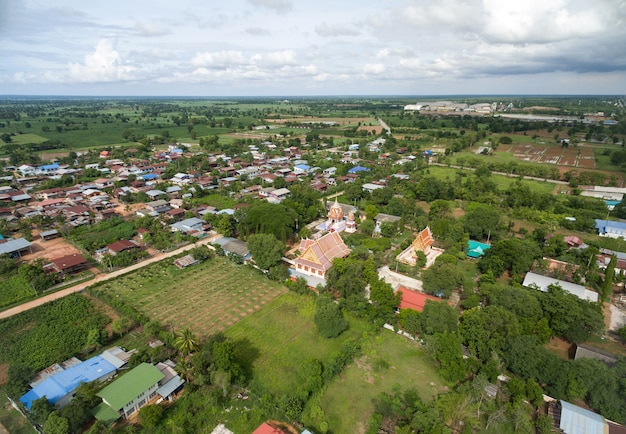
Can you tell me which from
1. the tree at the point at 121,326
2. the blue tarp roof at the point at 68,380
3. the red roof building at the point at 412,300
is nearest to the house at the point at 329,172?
the red roof building at the point at 412,300

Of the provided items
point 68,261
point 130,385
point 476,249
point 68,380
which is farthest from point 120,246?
point 476,249

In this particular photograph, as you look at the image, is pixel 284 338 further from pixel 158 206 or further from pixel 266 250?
pixel 158 206

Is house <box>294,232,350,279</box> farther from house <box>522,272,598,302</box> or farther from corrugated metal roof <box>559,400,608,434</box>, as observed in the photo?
corrugated metal roof <box>559,400,608,434</box>

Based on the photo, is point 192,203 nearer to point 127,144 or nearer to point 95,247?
point 95,247

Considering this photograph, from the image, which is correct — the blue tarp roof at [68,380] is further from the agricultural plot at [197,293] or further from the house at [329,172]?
the house at [329,172]

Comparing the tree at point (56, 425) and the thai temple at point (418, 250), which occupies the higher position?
the thai temple at point (418, 250)

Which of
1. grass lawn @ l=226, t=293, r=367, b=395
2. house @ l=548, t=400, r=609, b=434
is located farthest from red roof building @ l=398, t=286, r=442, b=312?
house @ l=548, t=400, r=609, b=434

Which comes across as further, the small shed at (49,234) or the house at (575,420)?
the small shed at (49,234)
